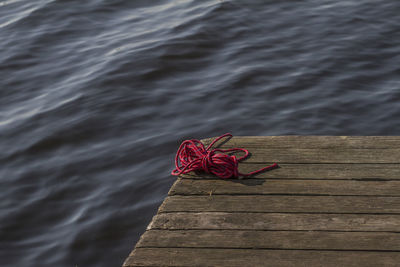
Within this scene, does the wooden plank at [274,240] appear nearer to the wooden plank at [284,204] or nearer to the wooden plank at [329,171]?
the wooden plank at [284,204]

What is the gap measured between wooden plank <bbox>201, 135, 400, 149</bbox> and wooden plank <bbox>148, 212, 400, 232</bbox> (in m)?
0.95

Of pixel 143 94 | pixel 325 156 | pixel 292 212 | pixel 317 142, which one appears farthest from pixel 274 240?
pixel 143 94

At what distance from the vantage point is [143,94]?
809cm

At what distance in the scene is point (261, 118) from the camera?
7.16m

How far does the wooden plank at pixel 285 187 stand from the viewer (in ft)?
12.2

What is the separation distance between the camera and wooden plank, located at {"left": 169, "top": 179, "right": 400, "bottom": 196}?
12.2 feet

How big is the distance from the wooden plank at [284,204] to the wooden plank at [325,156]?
499mm

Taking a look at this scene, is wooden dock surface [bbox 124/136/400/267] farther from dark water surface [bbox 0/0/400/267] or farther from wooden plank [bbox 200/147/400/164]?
dark water surface [bbox 0/0/400/267]

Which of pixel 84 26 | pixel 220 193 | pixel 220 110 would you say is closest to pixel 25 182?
pixel 220 110

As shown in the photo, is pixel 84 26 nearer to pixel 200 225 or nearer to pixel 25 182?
pixel 25 182

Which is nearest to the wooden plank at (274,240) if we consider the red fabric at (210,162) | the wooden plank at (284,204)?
the wooden plank at (284,204)

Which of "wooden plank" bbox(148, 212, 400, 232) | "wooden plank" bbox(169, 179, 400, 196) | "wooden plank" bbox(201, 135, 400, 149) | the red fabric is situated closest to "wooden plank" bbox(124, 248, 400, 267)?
"wooden plank" bbox(148, 212, 400, 232)

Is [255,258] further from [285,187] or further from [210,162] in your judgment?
[210,162]

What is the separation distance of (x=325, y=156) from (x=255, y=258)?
1310mm
